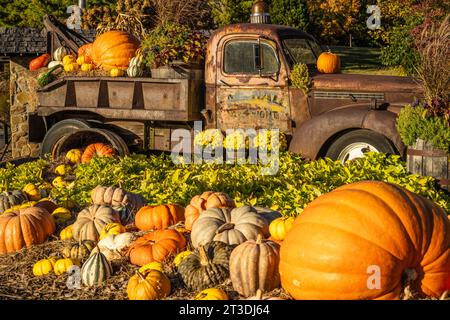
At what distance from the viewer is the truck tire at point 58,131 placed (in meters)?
9.90

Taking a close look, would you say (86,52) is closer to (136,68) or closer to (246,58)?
(136,68)

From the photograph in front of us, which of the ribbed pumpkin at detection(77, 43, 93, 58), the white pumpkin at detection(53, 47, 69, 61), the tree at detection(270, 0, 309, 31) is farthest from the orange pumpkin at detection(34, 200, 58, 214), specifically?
the tree at detection(270, 0, 309, 31)

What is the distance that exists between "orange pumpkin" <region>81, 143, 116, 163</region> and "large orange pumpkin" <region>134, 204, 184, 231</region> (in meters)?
3.49

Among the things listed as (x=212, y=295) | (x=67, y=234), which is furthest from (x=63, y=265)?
(x=212, y=295)

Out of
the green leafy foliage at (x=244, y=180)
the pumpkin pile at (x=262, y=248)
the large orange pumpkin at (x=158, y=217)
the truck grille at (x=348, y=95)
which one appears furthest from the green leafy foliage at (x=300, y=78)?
the large orange pumpkin at (x=158, y=217)

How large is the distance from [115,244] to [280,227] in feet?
4.69

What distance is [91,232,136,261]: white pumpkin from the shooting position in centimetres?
546

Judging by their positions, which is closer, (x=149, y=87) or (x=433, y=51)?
(x=433, y=51)

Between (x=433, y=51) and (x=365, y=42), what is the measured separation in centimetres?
2549

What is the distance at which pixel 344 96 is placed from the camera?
9031 mm

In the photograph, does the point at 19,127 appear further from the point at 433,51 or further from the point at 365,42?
the point at 365,42

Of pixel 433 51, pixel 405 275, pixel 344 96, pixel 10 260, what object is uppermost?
pixel 433 51

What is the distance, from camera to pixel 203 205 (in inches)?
236

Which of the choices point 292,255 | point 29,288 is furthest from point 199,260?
point 29,288
